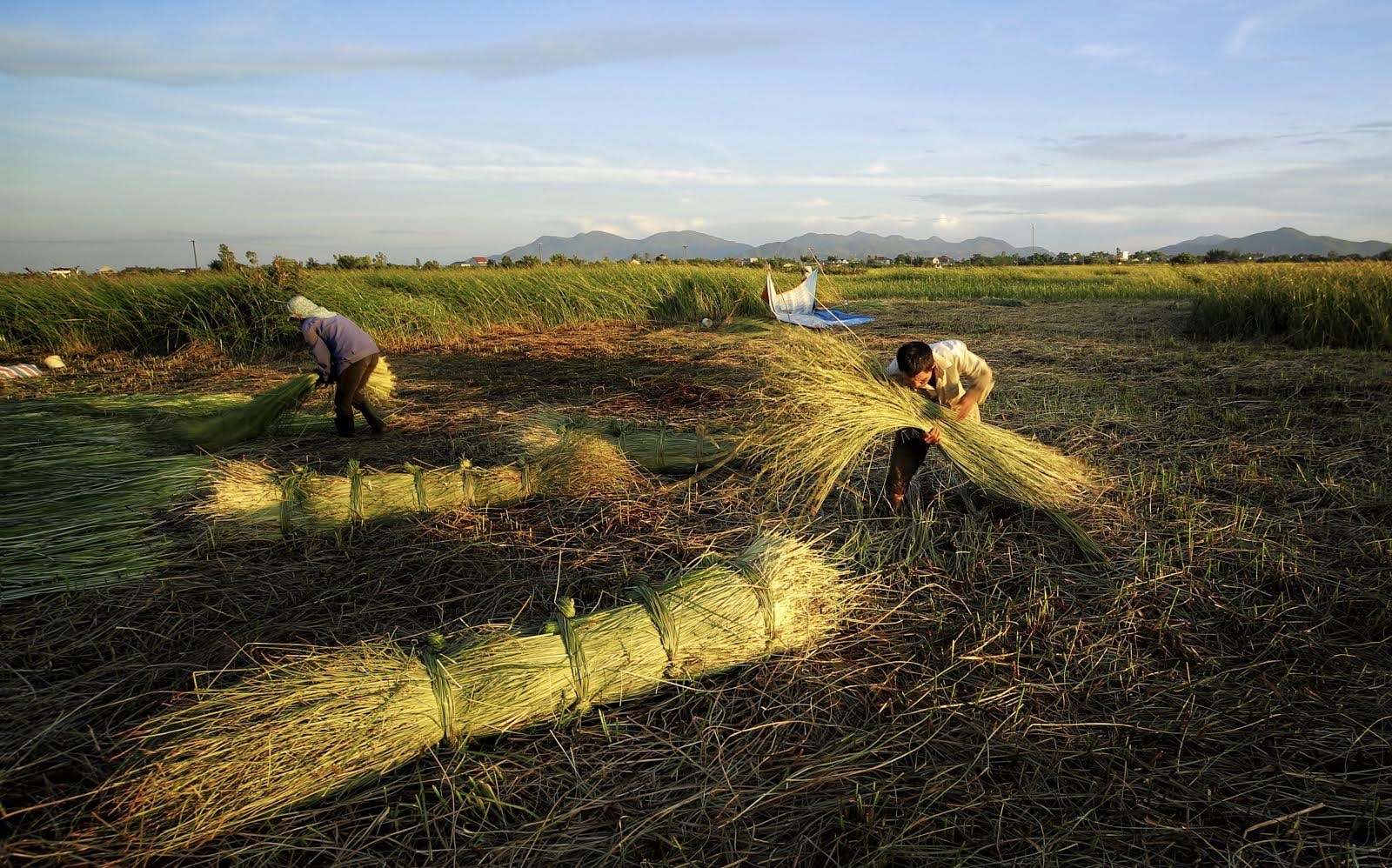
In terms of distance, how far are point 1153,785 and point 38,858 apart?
2.72 m

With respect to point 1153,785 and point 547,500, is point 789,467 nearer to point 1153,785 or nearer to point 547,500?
point 547,500

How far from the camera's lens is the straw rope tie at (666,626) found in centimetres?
222

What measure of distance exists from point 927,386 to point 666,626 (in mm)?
2163

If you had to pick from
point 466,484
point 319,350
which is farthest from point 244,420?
point 466,484

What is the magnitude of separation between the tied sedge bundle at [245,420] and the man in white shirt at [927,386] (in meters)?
4.27

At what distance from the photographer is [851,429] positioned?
3.37 meters

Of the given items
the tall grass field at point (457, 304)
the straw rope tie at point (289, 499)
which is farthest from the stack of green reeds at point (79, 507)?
the tall grass field at point (457, 304)

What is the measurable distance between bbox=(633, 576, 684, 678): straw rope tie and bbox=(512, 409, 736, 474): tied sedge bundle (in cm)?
198

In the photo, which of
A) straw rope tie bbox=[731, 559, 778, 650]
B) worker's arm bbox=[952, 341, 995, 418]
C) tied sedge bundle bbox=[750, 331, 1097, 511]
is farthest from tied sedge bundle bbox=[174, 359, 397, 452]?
worker's arm bbox=[952, 341, 995, 418]

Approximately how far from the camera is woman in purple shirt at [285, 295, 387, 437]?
532 centimetres

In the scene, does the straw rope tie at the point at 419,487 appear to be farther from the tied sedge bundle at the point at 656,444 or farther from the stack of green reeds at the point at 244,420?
the stack of green reeds at the point at 244,420

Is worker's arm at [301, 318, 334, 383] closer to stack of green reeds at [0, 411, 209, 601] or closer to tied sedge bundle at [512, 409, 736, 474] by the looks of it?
stack of green reeds at [0, 411, 209, 601]

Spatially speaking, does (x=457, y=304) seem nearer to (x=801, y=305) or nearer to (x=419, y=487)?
(x=801, y=305)

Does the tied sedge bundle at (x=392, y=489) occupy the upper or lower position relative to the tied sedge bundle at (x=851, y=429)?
lower
